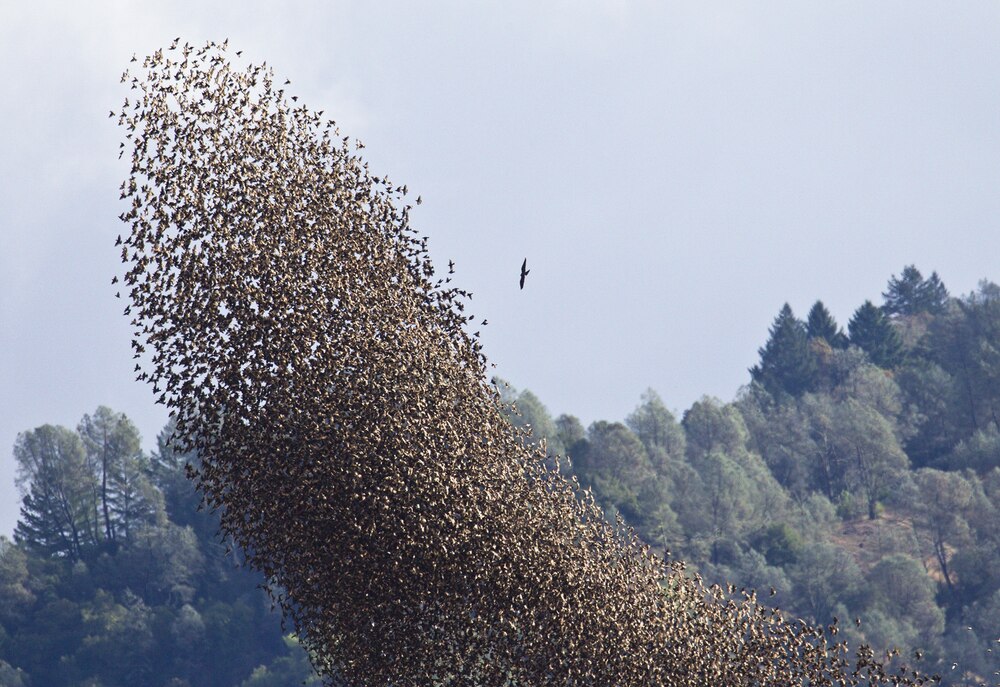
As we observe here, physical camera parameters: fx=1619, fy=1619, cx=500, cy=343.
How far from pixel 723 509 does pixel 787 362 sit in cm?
2925

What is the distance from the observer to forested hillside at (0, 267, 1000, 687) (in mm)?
101125

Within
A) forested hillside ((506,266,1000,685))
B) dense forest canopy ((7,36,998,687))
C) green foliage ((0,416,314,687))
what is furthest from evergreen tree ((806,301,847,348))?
dense forest canopy ((7,36,998,687))

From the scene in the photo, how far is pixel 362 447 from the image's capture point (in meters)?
17.3

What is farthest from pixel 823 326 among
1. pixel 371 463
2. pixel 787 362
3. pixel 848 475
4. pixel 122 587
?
pixel 371 463

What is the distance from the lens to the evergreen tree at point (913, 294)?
152 meters

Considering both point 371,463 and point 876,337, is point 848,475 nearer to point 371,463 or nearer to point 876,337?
point 876,337

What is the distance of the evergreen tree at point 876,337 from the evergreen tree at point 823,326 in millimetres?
3682

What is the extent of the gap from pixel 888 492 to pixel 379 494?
3949 inches

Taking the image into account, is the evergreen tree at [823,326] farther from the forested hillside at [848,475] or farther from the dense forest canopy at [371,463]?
the dense forest canopy at [371,463]

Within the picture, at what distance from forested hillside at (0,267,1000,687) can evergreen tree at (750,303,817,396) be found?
193mm

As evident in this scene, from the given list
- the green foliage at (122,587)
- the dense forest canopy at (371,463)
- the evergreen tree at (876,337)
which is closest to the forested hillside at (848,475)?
the evergreen tree at (876,337)

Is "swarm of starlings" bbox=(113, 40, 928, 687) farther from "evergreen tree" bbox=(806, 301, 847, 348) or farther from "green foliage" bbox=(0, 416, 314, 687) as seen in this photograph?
"evergreen tree" bbox=(806, 301, 847, 348)

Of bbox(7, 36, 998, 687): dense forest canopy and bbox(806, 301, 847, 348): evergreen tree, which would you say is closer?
A: bbox(7, 36, 998, 687): dense forest canopy

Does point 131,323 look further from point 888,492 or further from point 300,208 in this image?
point 888,492
